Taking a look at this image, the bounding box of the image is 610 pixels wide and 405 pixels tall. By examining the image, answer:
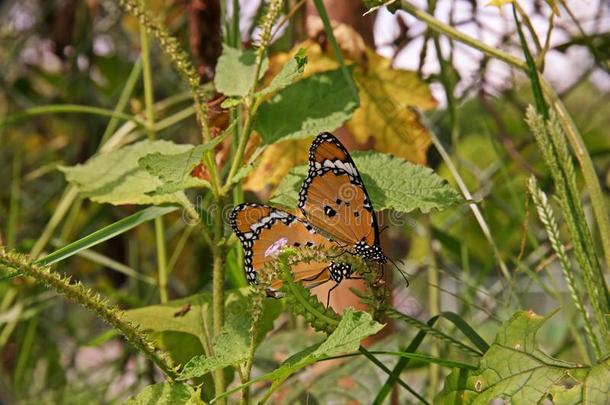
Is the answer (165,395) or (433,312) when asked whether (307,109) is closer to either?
(165,395)

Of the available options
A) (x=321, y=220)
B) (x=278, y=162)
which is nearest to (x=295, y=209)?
(x=321, y=220)

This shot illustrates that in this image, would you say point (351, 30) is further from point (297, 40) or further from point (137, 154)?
point (137, 154)

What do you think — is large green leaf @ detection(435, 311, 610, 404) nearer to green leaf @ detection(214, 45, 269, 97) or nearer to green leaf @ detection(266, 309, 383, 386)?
green leaf @ detection(266, 309, 383, 386)

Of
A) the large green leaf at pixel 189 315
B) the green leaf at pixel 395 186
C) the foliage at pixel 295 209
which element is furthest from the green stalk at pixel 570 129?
the large green leaf at pixel 189 315

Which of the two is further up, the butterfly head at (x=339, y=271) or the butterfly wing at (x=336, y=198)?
the butterfly wing at (x=336, y=198)

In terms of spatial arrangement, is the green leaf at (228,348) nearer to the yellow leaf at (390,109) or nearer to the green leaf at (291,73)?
the green leaf at (291,73)
